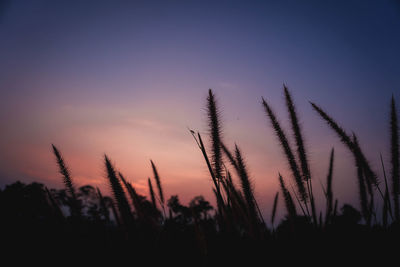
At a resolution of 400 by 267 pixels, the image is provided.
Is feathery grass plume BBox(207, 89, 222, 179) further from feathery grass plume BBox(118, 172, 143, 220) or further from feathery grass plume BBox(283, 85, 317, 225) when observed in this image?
feathery grass plume BBox(283, 85, 317, 225)

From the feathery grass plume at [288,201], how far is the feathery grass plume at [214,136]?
63 centimetres

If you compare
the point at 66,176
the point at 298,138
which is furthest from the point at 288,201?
Answer: the point at 66,176

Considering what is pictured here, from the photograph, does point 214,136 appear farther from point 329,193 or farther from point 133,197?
point 329,193

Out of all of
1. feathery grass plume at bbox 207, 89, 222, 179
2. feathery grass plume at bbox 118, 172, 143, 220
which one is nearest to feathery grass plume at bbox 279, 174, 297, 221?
feathery grass plume at bbox 207, 89, 222, 179

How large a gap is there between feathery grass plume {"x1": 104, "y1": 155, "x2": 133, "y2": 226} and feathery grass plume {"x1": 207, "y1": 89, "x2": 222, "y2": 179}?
1.81ft

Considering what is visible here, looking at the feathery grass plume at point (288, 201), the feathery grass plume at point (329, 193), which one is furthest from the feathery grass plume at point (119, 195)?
the feathery grass plume at point (329, 193)

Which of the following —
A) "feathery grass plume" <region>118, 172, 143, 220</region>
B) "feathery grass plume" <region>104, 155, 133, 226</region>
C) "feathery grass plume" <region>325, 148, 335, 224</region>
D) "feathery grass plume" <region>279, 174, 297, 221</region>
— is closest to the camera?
"feathery grass plume" <region>104, 155, 133, 226</region>

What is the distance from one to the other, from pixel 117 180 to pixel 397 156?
2.60 metres

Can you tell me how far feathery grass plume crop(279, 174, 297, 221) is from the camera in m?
1.56

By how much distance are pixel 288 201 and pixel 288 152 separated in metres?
0.46

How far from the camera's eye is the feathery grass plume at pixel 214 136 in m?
1.32

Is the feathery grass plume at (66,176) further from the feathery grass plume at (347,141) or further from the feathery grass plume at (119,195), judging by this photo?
the feathery grass plume at (347,141)

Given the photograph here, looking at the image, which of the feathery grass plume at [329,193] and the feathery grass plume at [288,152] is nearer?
the feathery grass plume at [329,193]

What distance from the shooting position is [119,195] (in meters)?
1.15
